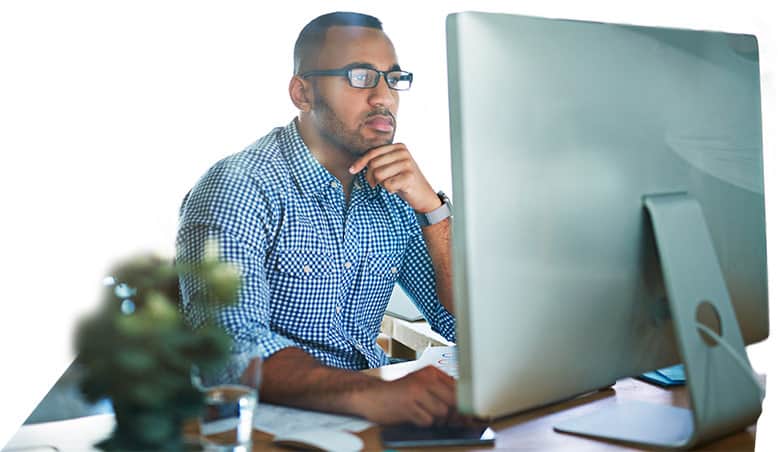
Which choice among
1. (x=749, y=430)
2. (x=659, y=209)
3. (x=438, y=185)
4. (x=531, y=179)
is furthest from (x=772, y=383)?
(x=438, y=185)

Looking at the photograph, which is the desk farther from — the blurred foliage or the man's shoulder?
the man's shoulder

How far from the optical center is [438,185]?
3207 millimetres

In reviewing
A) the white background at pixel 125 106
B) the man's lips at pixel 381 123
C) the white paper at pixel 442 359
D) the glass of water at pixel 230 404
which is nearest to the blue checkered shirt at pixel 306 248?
the man's lips at pixel 381 123

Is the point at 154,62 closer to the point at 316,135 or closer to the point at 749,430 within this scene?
the point at 316,135

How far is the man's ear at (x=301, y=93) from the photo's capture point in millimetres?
1811

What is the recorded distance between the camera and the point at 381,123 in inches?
67.8

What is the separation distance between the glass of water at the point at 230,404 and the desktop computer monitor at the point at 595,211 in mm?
250

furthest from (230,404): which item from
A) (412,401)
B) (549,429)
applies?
(549,429)

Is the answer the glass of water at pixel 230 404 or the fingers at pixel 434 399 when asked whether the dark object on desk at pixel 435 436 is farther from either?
the glass of water at pixel 230 404

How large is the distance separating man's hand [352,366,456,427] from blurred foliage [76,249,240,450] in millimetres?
→ 273

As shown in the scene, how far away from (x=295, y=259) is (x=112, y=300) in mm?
712

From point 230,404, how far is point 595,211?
0.46 m

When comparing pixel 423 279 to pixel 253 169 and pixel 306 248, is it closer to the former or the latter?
pixel 306 248

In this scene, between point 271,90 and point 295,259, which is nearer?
point 295,259
